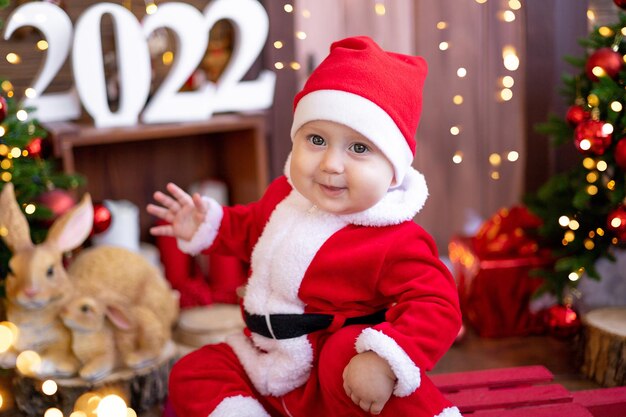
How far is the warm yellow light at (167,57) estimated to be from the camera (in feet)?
8.29

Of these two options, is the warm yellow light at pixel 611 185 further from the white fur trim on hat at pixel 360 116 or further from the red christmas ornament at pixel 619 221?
the white fur trim on hat at pixel 360 116

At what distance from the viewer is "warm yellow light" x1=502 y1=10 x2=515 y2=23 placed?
243 cm

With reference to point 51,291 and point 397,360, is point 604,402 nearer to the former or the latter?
point 397,360

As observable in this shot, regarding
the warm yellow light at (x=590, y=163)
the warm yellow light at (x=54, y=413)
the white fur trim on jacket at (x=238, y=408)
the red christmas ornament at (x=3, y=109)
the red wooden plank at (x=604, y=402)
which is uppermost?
the red christmas ornament at (x=3, y=109)

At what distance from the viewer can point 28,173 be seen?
1.86m

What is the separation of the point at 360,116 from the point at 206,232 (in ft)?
1.41

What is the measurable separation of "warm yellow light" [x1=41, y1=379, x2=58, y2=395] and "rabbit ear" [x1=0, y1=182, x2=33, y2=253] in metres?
0.31

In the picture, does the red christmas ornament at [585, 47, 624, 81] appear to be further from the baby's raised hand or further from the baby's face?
the baby's raised hand

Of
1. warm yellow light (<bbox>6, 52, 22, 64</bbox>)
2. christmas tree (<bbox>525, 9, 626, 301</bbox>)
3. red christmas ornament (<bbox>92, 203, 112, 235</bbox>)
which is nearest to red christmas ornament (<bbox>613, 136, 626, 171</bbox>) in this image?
christmas tree (<bbox>525, 9, 626, 301</bbox>)

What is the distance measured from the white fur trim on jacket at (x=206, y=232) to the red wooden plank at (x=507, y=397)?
612 millimetres

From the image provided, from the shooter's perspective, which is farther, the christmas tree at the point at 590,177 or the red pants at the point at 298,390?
the christmas tree at the point at 590,177

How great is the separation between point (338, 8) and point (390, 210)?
132 centimetres

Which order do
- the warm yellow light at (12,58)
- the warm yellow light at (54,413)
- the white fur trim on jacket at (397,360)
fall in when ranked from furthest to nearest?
the warm yellow light at (12,58)
the warm yellow light at (54,413)
the white fur trim on jacket at (397,360)

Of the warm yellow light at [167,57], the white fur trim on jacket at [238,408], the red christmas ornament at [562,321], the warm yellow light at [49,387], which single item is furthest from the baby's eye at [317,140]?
the warm yellow light at [167,57]
